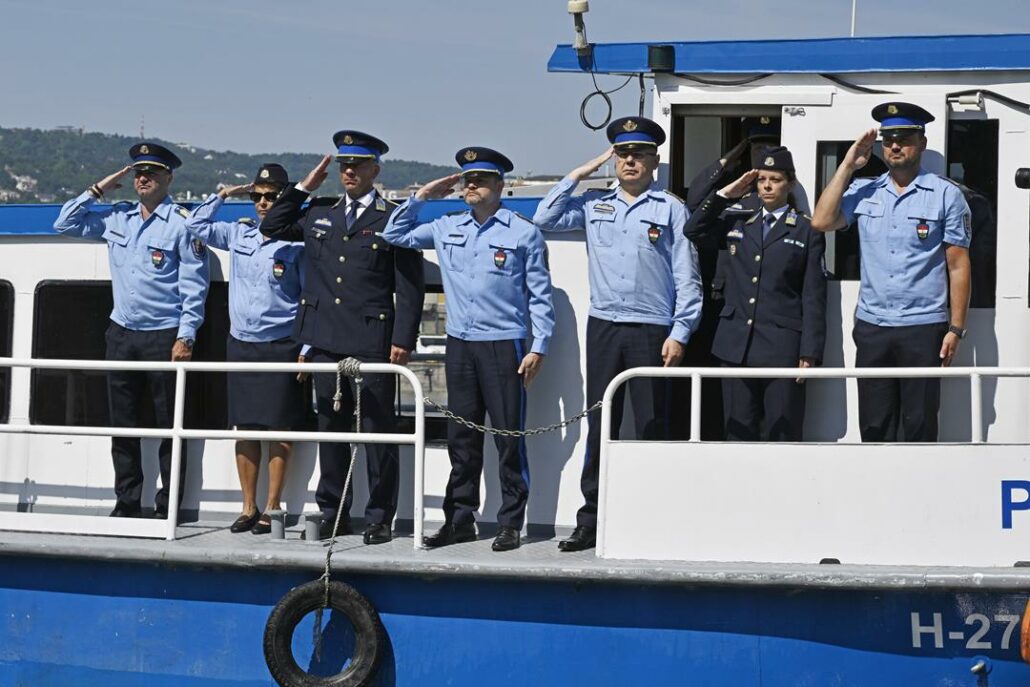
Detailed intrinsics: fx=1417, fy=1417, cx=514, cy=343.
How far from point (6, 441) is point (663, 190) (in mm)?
3992

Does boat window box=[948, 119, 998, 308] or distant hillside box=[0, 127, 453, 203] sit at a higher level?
distant hillside box=[0, 127, 453, 203]

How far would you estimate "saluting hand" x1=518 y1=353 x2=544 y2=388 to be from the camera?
677 centimetres

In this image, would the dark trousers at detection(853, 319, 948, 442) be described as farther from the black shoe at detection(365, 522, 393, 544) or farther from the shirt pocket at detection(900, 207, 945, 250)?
the black shoe at detection(365, 522, 393, 544)

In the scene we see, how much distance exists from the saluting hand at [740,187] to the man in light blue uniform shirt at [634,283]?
0.79 feet

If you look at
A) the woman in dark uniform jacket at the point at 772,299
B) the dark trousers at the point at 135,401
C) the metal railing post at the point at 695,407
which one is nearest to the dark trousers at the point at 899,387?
the woman in dark uniform jacket at the point at 772,299

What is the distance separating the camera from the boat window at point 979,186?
272 inches

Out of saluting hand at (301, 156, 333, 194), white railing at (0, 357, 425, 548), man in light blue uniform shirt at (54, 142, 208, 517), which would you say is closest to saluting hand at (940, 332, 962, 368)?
white railing at (0, 357, 425, 548)

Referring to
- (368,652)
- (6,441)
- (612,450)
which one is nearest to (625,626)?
(612,450)

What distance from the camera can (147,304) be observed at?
24.8ft

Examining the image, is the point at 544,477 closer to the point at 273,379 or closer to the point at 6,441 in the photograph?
the point at 273,379

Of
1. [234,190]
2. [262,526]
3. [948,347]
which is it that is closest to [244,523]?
[262,526]

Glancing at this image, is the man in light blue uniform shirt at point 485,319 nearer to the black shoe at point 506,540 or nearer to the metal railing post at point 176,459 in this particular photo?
the black shoe at point 506,540

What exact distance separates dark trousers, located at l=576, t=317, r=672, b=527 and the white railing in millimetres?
837

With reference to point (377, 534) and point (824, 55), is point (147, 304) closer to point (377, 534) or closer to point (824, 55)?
point (377, 534)
